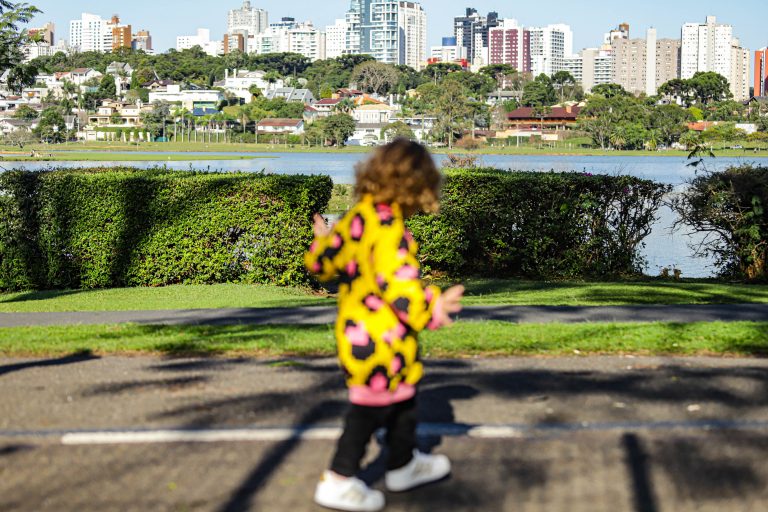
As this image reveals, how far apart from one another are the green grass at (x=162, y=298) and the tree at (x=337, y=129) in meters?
121

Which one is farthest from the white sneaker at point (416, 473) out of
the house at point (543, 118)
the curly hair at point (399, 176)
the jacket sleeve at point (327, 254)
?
the house at point (543, 118)

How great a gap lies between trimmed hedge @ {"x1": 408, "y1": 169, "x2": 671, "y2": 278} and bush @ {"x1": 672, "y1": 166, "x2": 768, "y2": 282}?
0.69 m

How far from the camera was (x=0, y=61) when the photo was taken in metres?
17.5

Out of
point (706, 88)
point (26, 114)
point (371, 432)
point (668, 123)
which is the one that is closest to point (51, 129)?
point (26, 114)

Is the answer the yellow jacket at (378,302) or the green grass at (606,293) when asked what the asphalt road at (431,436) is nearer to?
the yellow jacket at (378,302)

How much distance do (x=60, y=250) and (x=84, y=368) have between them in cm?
987

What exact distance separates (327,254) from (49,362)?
3.94 meters

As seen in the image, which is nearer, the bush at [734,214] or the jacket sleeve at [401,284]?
the jacket sleeve at [401,284]

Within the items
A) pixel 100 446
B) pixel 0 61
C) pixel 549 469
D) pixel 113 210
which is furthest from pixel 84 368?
pixel 0 61

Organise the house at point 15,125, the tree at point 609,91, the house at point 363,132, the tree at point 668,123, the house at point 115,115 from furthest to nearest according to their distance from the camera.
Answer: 1. the house at point 115,115
2. the tree at point 609,91
3. the house at point 363,132
4. the house at point 15,125
5. the tree at point 668,123

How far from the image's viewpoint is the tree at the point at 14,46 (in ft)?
56.5

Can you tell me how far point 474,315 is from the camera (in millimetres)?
10812

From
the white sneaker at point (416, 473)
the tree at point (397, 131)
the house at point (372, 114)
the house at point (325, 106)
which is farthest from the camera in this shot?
the house at point (325, 106)

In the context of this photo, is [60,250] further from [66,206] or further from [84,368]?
[84,368]
